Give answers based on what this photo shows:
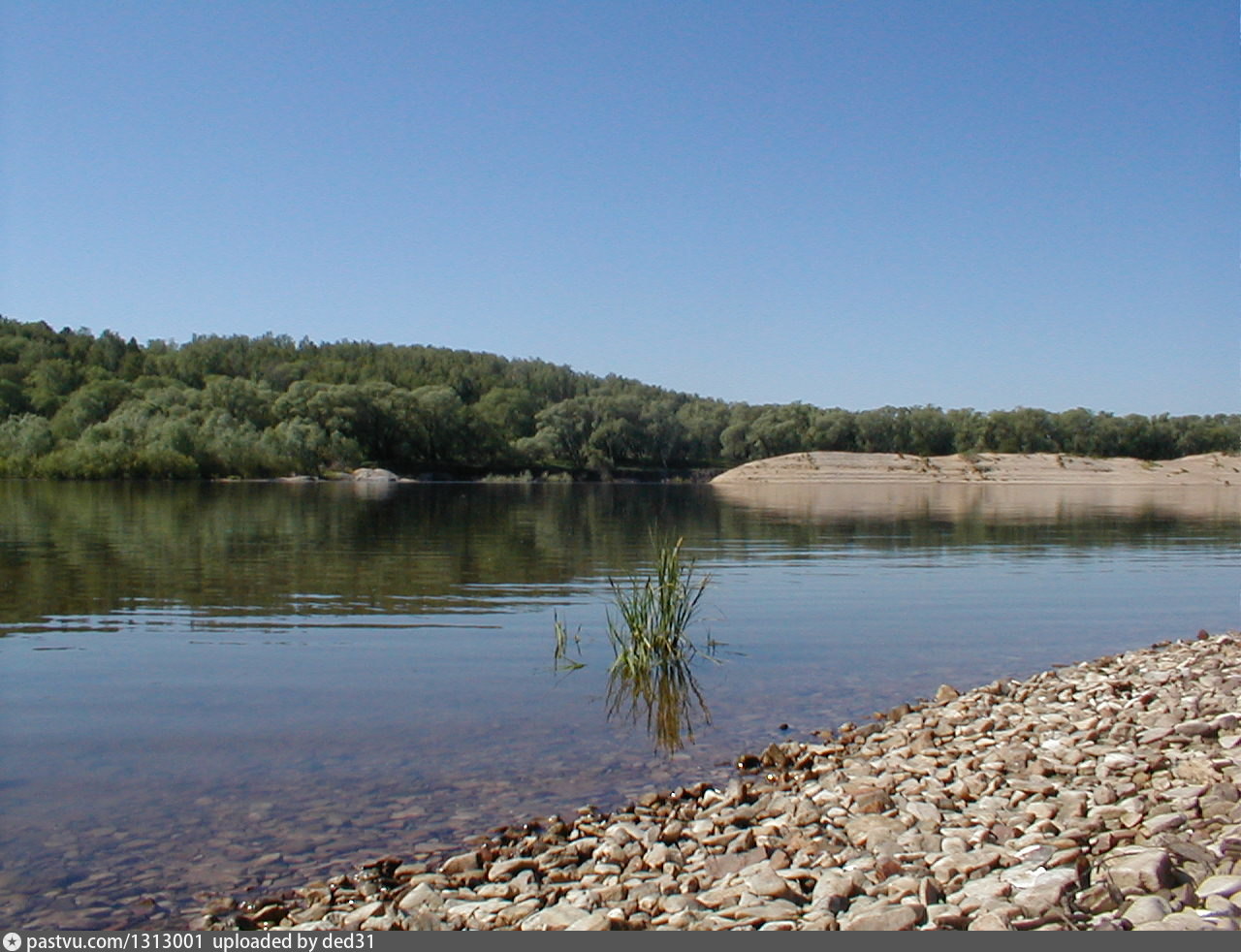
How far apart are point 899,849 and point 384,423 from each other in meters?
132

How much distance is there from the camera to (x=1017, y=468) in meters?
130

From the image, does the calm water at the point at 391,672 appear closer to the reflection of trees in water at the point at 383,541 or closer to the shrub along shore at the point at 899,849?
the reflection of trees in water at the point at 383,541

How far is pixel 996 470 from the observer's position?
429 ft

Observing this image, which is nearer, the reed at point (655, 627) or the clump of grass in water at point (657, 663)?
the clump of grass in water at point (657, 663)

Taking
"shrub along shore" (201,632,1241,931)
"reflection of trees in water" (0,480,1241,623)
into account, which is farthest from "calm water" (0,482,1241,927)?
"shrub along shore" (201,632,1241,931)

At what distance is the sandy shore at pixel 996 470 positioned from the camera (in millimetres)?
123312

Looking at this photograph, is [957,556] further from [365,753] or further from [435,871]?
[435,871]

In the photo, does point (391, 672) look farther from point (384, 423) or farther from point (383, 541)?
point (384, 423)

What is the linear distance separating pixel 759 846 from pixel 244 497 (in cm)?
6623

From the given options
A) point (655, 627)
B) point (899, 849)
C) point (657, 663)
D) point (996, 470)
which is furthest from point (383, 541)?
point (996, 470)

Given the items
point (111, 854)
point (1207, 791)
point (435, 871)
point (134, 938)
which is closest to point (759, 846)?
point (435, 871)

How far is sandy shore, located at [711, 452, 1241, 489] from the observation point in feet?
405

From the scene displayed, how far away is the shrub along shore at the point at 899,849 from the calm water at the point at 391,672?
0.83 meters

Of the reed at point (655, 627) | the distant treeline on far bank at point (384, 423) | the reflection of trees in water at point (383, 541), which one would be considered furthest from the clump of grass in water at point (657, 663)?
the distant treeline on far bank at point (384, 423)
